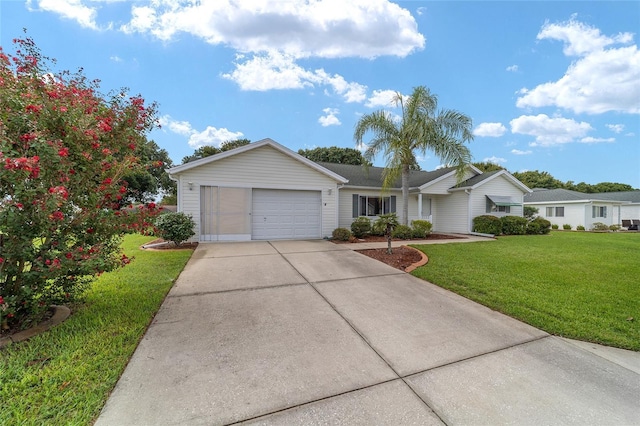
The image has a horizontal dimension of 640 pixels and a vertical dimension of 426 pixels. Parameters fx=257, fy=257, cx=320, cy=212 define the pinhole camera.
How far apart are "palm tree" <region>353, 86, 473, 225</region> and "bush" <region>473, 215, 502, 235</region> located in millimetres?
4138

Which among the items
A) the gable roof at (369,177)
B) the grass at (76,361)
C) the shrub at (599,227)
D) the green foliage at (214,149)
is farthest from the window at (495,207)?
the green foliage at (214,149)

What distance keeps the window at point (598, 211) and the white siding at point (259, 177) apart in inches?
951

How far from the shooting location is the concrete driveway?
1.91 m

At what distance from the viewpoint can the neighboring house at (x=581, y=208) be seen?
2123 cm

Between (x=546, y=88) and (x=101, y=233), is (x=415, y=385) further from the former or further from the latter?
(x=546, y=88)

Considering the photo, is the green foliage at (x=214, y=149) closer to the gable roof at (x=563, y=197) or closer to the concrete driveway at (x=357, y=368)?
the concrete driveway at (x=357, y=368)

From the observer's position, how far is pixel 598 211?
22125 millimetres

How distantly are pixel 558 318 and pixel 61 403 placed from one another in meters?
5.61

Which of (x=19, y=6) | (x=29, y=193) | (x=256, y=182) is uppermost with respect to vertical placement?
(x=19, y=6)

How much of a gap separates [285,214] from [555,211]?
25.5 metres

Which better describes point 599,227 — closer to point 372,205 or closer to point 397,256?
point 372,205

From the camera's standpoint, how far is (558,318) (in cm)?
367

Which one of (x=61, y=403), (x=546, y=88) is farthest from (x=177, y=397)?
(x=546, y=88)

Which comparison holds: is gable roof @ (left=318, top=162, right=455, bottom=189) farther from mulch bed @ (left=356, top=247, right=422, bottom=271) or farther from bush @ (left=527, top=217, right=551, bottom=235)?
mulch bed @ (left=356, top=247, right=422, bottom=271)
